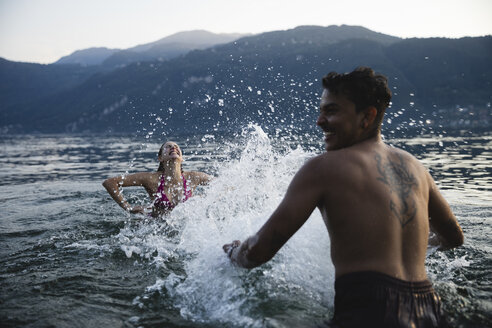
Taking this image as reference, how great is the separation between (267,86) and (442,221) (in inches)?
3468

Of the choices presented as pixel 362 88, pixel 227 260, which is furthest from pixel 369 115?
pixel 227 260

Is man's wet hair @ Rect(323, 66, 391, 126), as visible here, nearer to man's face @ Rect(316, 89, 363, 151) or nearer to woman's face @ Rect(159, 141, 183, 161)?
man's face @ Rect(316, 89, 363, 151)

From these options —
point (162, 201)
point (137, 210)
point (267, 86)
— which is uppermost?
point (267, 86)

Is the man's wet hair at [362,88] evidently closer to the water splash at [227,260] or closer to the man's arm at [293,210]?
the man's arm at [293,210]

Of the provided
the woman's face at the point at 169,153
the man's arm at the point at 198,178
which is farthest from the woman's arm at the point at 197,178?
the woman's face at the point at 169,153

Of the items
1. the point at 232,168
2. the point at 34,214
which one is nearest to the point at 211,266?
the point at 232,168

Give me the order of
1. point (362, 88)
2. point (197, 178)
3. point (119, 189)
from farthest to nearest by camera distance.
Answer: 1. point (197, 178)
2. point (119, 189)
3. point (362, 88)

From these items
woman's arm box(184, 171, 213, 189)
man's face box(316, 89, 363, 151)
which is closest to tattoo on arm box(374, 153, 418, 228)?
man's face box(316, 89, 363, 151)

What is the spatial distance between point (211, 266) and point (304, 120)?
66992mm

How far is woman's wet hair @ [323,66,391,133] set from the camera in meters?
2.21

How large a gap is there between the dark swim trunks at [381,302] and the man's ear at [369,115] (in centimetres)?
96

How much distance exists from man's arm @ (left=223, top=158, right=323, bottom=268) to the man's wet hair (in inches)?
20.7

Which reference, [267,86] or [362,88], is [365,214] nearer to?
[362,88]

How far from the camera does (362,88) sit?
2.21 metres
